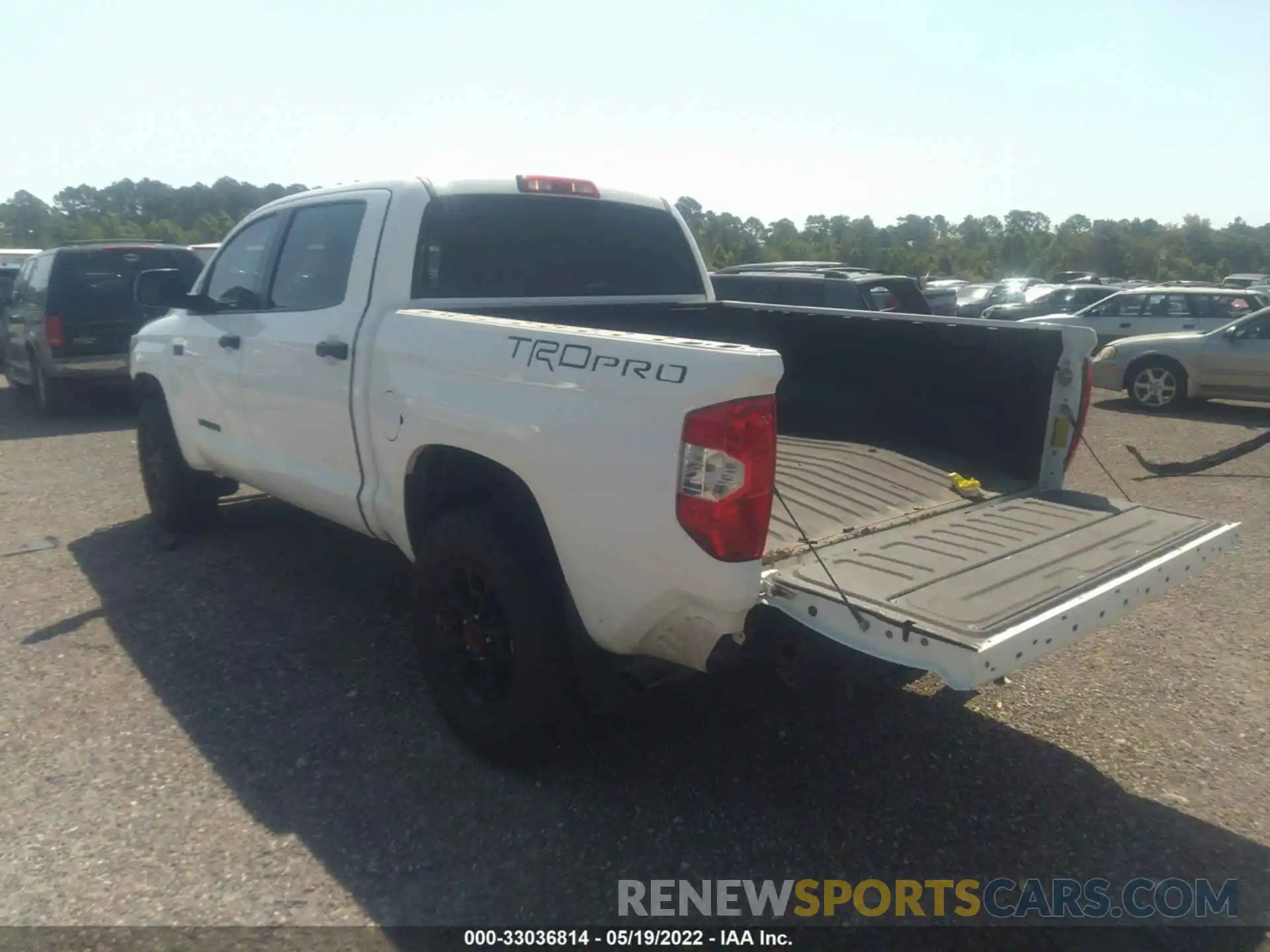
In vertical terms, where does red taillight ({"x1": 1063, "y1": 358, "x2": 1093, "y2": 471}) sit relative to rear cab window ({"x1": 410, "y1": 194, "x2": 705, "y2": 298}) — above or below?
below

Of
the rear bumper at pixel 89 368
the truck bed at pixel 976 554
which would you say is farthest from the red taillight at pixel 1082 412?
the rear bumper at pixel 89 368

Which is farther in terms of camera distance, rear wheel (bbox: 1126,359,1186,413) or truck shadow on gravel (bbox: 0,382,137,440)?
rear wheel (bbox: 1126,359,1186,413)

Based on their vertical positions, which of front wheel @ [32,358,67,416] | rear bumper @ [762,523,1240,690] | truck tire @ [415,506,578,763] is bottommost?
front wheel @ [32,358,67,416]

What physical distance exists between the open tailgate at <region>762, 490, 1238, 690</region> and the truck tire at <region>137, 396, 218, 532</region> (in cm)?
444

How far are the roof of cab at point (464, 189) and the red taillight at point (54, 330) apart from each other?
25.9ft

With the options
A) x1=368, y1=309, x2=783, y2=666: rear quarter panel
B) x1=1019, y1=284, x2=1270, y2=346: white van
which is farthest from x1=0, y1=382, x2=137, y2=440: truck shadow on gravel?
x1=1019, y1=284, x2=1270, y2=346: white van

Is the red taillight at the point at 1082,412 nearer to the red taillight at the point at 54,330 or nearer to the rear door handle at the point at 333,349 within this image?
the rear door handle at the point at 333,349

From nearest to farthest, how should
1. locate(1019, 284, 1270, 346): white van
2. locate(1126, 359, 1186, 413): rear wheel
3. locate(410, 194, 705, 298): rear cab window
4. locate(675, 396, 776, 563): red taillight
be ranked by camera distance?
locate(675, 396, 776, 563): red taillight → locate(410, 194, 705, 298): rear cab window → locate(1126, 359, 1186, 413): rear wheel → locate(1019, 284, 1270, 346): white van

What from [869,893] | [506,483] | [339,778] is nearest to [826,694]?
[869,893]

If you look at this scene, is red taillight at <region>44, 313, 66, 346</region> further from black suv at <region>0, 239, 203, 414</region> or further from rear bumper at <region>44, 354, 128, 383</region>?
rear bumper at <region>44, 354, 128, 383</region>

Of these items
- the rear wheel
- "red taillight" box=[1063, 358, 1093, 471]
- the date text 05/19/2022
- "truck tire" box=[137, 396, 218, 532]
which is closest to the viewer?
the date text 05/19/2022

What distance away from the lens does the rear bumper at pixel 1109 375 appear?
1359 cm

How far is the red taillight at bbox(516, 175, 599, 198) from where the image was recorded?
466cm

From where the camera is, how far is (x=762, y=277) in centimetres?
1146
